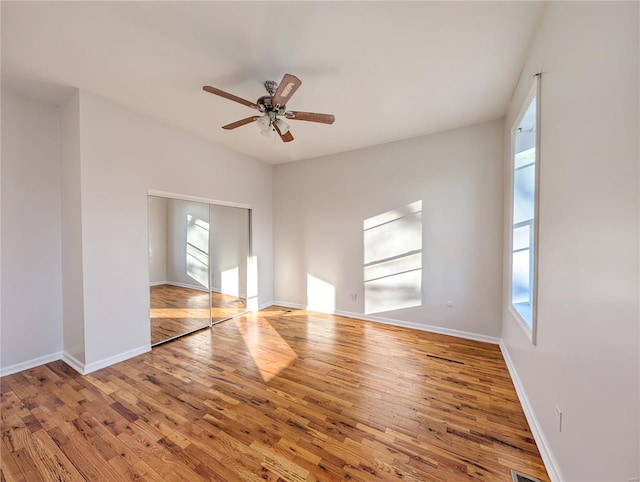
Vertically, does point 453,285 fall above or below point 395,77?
below

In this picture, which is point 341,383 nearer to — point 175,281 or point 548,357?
point 548,357

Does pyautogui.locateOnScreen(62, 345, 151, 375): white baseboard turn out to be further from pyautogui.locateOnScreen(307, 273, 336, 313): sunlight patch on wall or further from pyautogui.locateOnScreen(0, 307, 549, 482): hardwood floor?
pyautogui.locateOnScreen(307, 273, 336, 313): sunlight patch on wall

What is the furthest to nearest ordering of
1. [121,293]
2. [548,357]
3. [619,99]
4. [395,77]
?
1. [121,293]
2. [395,77]
3. [548,357]
4. [619,99]

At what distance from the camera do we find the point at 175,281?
3352 mm

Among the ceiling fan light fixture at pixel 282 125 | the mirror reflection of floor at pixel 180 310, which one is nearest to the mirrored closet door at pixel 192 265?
the mirror reflection of floor at pixel 180 310

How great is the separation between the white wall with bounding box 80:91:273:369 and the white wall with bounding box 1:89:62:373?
0.63 metres

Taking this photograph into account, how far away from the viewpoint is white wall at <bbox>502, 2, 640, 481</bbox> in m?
0.86

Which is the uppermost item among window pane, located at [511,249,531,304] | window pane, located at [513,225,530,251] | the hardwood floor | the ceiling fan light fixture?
the ceiling fan light fixture

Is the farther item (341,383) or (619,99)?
(341,383)

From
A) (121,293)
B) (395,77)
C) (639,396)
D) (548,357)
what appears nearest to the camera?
(639,396)

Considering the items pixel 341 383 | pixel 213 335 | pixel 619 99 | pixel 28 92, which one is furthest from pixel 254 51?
pixel 213 335

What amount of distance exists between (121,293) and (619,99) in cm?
394

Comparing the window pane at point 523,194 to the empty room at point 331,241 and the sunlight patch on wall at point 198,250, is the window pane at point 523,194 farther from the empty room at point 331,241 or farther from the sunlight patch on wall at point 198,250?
the sunlight patch on wall at point 198,250

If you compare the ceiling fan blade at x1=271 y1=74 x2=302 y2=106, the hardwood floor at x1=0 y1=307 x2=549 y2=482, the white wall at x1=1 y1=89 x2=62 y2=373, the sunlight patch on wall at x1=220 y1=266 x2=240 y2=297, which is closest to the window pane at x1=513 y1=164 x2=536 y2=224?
the hardwood floor at x1=0 y1=307 x2=549 y2=482
